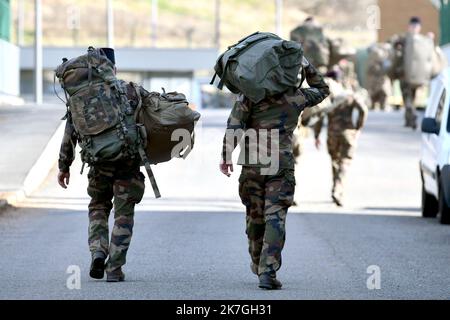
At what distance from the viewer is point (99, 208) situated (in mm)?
10883

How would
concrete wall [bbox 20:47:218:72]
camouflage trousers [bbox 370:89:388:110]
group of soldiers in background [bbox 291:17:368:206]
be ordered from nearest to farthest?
group of soldiers in background [bbox 291:17:368:206]
camouflage trousers [bbox 370:89:388:110]
concrete wall [bbox 20:47:218:72]

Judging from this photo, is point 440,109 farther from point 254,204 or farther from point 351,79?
point 254,204

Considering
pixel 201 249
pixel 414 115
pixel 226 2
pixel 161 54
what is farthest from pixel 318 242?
pixel 226 2

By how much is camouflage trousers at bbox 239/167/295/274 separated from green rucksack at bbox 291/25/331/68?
20.1 metres

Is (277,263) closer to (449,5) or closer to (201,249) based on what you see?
(201,249)

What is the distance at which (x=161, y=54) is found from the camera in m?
75.6

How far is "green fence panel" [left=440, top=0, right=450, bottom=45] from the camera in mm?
41312

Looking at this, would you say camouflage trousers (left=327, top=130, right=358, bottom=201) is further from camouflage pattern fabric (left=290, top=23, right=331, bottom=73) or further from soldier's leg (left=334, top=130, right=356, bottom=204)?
camouflage pattern fabric (left=290, top=23, right=331, bottom=73)

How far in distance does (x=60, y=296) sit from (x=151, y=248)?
3.87 metres

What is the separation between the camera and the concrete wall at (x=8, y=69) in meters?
38.5

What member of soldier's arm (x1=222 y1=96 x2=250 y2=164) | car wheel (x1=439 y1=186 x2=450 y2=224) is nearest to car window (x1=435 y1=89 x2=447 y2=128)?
car wheel (x1=439 y1=186 x2=450 y2=224)

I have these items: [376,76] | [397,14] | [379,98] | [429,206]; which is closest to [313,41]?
[429,206]

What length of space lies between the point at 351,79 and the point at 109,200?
10471 millimetres

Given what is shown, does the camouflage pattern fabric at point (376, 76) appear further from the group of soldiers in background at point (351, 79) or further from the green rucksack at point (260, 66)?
the green rucksack at point (260, 66)
